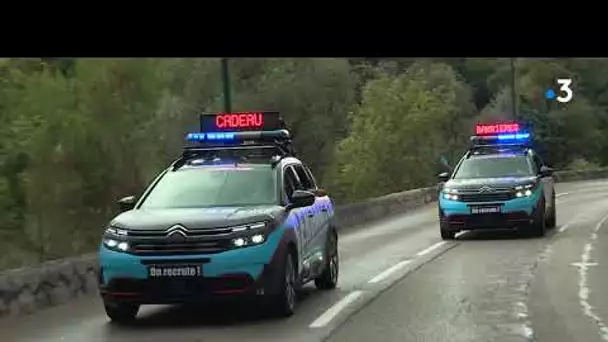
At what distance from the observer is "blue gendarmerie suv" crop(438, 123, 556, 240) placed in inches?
757

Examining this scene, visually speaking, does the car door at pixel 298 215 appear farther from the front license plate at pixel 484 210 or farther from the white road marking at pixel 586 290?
the front license plate at pixel 484 210

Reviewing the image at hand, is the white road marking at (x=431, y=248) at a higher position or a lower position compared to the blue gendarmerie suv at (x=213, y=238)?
lower

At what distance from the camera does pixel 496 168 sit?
2044 centimetres

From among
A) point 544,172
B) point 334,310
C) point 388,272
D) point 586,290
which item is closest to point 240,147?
point 334,310

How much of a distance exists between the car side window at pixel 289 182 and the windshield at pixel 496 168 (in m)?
9.45

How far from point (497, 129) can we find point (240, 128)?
42.3ft

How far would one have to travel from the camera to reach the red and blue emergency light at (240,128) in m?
12.4

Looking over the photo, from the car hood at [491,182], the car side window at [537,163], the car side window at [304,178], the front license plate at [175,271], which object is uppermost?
the car side window at [304,178]

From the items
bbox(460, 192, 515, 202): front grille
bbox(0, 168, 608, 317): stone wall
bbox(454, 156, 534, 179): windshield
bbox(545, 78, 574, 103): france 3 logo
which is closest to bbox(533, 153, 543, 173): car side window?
bbox(454, 156, 534, 179): windshield

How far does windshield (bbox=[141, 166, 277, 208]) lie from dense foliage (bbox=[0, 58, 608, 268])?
1331cm

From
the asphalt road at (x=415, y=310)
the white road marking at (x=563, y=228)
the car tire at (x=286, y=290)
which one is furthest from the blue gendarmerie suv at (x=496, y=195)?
the car tire at (x=286, y=290)

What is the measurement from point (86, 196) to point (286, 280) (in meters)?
22.6

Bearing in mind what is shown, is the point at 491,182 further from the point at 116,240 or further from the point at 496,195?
the point at 116,240
